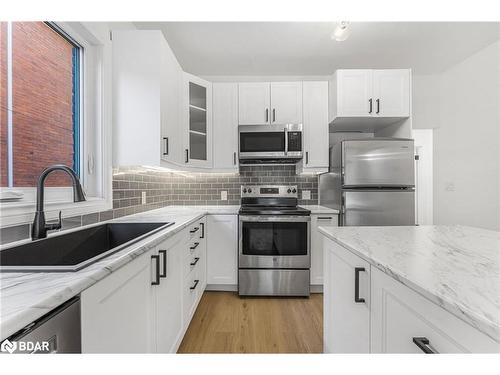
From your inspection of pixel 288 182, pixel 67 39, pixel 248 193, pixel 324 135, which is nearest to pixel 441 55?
pixel 324 135

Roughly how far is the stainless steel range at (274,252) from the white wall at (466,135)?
227 cm

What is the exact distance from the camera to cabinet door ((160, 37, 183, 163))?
1821 millimetres

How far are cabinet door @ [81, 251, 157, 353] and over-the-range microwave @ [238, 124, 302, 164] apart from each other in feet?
5.91

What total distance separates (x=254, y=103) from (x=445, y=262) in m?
2.40

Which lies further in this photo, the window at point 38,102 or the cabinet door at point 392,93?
the cabinet door at point 392,93

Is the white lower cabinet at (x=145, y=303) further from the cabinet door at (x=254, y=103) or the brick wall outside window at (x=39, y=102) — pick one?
the cabinet door at (x=254, y=103)

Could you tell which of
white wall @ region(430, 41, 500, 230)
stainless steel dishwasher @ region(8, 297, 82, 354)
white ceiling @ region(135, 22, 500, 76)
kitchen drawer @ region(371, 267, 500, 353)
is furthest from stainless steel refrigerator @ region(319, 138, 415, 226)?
stainless steel dishwasher @ region(8, 297, 82, 354)

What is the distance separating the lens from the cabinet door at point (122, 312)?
2.22ft

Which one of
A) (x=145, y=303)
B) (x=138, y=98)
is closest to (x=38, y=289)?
(x=145, y=303)

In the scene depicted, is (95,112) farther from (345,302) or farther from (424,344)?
(424,344)

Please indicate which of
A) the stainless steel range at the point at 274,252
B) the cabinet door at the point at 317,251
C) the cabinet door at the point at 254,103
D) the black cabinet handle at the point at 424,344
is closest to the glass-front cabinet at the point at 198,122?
the cabinet door at the point at 254,103
